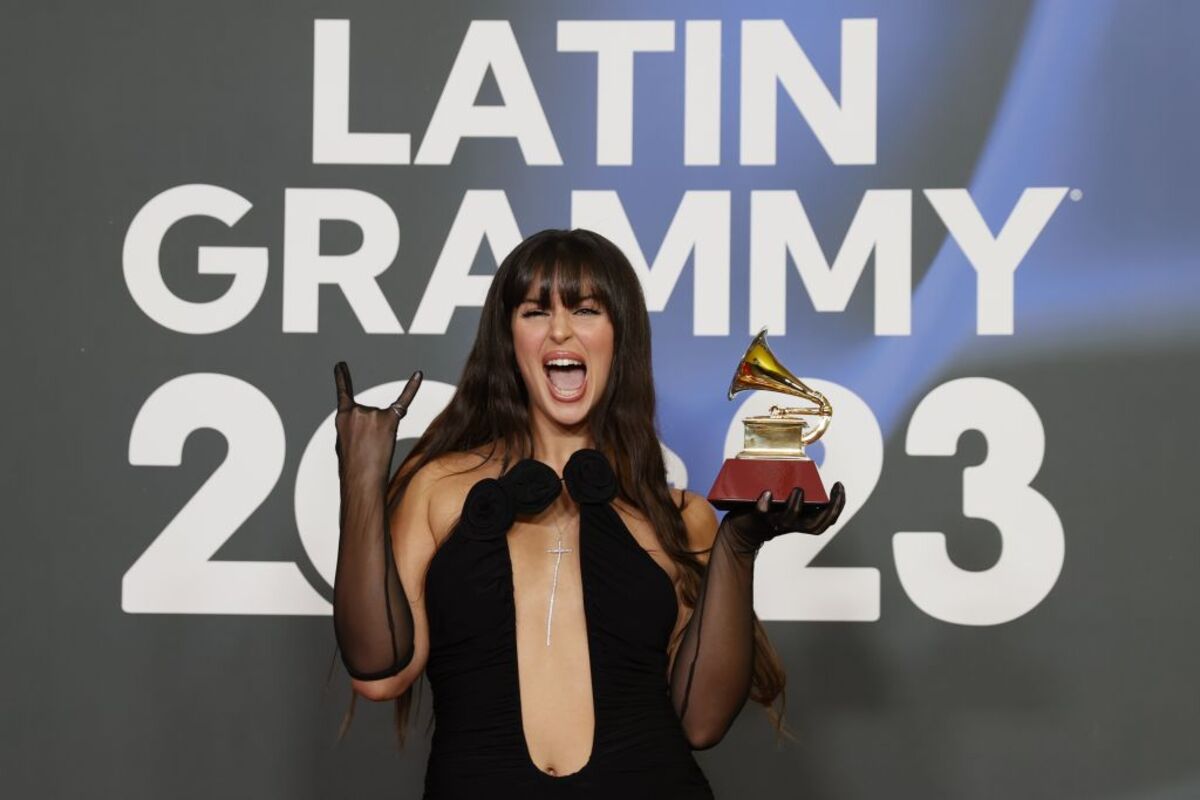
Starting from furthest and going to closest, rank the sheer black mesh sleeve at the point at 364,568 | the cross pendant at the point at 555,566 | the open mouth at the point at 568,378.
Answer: the open mouth at the point at 568,378 → the cross pendant at the point at 555,566 → the sheer black mesh sleeve at the point at 364,568

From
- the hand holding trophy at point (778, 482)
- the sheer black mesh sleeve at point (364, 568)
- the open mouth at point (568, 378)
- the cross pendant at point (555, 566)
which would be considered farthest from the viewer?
the open mouth at point (568, 378)

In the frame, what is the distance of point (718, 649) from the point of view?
219 cm

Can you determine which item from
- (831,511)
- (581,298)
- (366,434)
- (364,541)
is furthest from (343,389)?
(831,511)

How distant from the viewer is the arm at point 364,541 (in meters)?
1.98

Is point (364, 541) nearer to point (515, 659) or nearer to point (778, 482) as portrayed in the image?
point (515, 659)

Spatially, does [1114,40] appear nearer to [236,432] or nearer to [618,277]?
[618,277]

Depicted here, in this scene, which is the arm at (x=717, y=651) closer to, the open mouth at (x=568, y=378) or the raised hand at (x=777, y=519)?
the raised hand at (x=777, y=519)

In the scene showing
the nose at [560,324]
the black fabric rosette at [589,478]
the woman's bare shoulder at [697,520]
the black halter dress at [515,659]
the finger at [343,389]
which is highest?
the nose at [560,324]

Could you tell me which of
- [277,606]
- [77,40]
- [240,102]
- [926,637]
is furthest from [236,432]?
[926,637]

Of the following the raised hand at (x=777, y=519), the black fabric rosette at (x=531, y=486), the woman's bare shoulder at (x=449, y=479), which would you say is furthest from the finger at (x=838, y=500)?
the woman's bare shoulder at (x=449, y=479)

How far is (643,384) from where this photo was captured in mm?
2361

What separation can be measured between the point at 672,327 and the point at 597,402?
1.07 m

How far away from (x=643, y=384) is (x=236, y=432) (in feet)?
4.65

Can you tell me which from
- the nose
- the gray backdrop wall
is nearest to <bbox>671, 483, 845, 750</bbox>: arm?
the nose
